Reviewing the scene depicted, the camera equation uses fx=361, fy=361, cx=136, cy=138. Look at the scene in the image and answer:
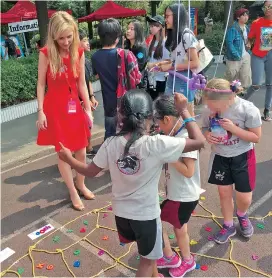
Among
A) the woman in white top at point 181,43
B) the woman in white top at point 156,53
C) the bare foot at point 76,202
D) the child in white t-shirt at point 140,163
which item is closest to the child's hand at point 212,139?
the child in white t-shirt at point 140,163

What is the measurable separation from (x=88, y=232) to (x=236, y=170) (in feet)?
4.61

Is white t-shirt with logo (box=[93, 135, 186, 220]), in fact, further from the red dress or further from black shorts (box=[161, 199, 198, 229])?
the red dress

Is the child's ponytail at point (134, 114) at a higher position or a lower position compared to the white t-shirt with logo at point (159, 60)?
higher

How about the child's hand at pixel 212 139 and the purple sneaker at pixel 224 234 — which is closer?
the child's hand at pixel 212 139

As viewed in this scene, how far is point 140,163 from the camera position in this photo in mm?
1956

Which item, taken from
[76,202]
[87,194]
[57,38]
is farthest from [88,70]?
[76,202]

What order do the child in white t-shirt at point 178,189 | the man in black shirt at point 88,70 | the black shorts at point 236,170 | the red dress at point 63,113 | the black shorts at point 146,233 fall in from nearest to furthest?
the black shorts at point 146,233 → the child in white t-shirt at point 178,189 → the black shorts at point 236,170 → the red dress at point 63,113 → the man in black shirt at point 88,70

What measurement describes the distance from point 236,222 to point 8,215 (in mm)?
2212

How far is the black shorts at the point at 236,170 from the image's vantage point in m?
2.73

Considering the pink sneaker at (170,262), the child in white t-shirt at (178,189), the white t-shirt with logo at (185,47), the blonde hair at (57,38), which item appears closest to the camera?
the child in white t-shirt at (178,189)

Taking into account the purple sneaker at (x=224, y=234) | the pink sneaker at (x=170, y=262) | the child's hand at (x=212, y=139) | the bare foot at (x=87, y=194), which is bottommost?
the bare foot at (x=87, y=194)

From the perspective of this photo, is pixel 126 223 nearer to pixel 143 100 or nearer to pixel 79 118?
pixel 143 100

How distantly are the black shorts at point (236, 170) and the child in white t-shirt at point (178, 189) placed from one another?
443 millimetres

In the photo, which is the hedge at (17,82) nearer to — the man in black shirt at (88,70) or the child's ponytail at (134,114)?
the man in black shirt at (88,70)
